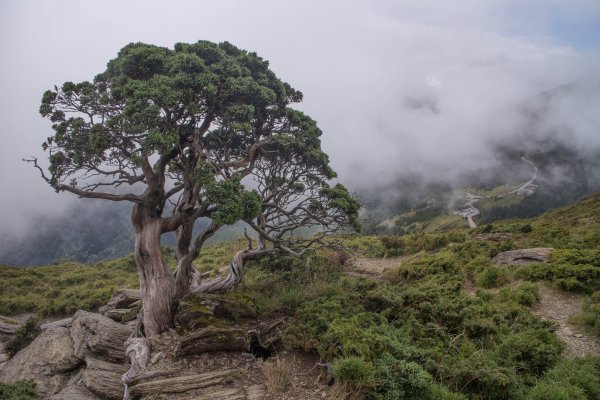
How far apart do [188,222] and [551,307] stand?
15.9m

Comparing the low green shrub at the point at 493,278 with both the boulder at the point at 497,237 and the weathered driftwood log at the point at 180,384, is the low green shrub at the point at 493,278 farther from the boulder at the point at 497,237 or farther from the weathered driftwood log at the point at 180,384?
the weathered driftwood log at the point at 180,384

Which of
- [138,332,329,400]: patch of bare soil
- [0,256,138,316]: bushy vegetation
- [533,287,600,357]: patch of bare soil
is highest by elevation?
[533,287,600,357]: patch of bare soil

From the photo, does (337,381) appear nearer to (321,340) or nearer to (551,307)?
(321,340)

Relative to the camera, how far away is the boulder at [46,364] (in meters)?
12.1

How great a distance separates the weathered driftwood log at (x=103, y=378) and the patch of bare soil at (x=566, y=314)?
48.6 ft

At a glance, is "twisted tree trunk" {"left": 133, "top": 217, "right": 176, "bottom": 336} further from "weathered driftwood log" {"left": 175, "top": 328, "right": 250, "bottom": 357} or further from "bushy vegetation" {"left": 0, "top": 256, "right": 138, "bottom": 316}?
"bushy vegetation" {"left": 0, "top": 256, "right": 138, "bottom": 316}

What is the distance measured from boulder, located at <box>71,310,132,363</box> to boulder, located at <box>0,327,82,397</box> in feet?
1.14

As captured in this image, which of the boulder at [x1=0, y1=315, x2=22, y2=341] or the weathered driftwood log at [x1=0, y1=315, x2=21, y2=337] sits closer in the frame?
the boulder at [x1=0, y1=315, x2=22, y2=341]

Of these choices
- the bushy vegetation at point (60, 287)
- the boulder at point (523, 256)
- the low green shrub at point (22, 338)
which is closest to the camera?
the low green shrub at point (22, 338)

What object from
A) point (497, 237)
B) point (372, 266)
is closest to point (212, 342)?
point (372, 266)

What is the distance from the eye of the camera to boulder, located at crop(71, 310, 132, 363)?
1321 centimetres

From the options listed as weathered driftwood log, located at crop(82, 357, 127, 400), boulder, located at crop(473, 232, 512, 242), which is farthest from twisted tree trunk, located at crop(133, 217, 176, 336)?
boulder, located at crop(473, 232, 512, 242)

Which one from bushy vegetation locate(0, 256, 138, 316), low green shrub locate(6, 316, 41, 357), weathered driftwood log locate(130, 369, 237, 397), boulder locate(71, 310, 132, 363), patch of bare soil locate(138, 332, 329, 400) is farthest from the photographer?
bushy vegetation locate(0, 256, 138, 316)

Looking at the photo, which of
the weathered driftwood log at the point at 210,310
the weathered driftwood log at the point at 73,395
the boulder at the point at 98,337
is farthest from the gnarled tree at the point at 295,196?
the weathered driftwood log at the point at 73,395
